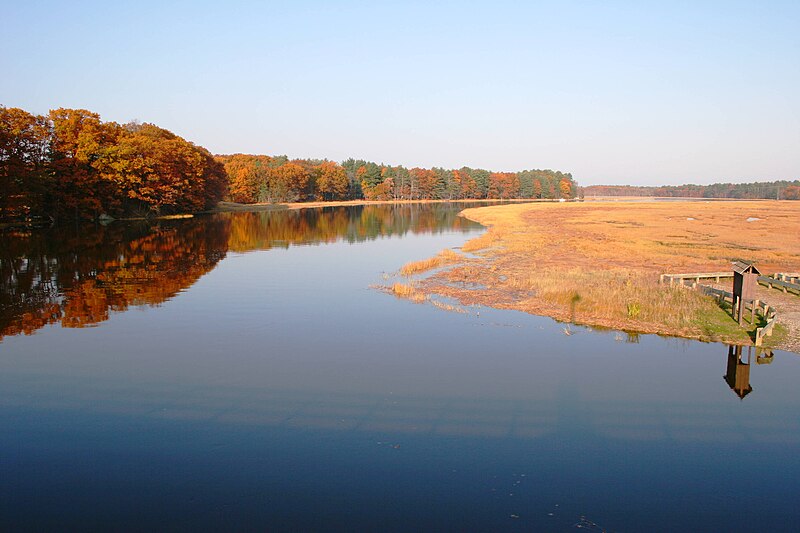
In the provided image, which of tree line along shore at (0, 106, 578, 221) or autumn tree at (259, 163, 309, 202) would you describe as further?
autumn tree at (259, 163, 309, 202)

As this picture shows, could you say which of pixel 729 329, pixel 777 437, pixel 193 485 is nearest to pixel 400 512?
pixel 193 485

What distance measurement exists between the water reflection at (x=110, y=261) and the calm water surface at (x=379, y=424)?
645 millimetres

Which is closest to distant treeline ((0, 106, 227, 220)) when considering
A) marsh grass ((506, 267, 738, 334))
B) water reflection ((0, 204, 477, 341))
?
water reflection ((0, 204, 477, 341))

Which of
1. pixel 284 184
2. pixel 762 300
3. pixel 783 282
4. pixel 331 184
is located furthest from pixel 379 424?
pixel 331 184

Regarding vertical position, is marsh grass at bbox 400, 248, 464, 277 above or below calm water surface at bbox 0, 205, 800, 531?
above

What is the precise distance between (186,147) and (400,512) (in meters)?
96.4

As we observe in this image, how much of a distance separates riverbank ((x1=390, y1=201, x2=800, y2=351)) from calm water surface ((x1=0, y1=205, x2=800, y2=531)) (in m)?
1.84

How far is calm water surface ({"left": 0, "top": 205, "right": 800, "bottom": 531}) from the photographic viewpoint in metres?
9.63

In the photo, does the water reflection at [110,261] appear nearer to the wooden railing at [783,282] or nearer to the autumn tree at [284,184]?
the wooden railing at [783,282]

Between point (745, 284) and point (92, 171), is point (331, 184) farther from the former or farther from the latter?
point (745, 284)

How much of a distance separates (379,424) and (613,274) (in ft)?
72.6

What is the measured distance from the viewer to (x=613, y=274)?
3098cm

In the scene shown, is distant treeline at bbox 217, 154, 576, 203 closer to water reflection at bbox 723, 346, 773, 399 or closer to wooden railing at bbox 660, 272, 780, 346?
wooden railing at bbox 660, 272, 780, 346

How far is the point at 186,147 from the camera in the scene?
9544 centimetres
